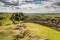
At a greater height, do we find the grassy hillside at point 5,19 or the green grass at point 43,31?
the grassy hillside at point 5,19

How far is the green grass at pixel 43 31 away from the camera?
2.71 m

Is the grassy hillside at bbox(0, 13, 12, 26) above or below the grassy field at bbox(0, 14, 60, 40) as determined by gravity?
above

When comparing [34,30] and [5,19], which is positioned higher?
[5,19]

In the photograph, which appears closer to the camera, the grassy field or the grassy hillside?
the grassy field

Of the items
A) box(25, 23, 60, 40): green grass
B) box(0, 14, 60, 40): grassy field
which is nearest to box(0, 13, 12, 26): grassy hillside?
box(0, 14, 60, 40): grassy field

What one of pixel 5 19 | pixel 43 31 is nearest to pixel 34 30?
pixel 43 31

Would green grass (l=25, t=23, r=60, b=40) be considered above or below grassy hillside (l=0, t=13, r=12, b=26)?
below

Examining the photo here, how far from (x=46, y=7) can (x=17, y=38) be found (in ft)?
2.58

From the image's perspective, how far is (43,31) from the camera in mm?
2777

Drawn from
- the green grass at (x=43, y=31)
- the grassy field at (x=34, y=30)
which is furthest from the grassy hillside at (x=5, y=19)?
the green grass at (x=43, y=31)

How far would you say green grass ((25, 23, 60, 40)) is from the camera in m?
2.71

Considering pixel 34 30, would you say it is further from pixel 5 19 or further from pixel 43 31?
pixel 5 19

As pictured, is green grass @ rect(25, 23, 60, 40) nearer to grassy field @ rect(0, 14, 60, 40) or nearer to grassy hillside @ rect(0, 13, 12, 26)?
grassy field @ rect(0, 14, 60, 40)

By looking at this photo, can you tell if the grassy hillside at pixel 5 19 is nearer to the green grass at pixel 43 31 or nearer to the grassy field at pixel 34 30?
the grassy field at pixel 34 30
